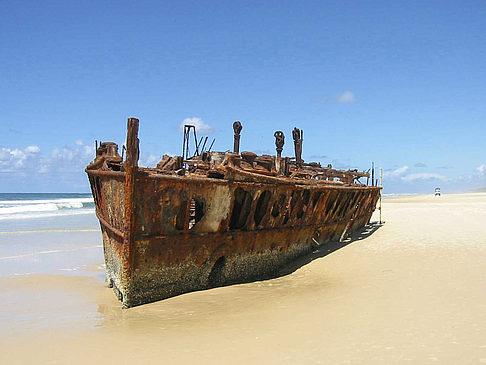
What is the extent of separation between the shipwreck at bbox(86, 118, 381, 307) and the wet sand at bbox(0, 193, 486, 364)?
1.17 ft

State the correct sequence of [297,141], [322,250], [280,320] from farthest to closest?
[297,141]
[322,250]
[280,320]

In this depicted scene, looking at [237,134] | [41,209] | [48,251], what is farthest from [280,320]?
[41,209]

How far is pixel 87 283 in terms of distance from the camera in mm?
8773

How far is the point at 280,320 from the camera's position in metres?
5.57

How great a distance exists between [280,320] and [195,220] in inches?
85.5

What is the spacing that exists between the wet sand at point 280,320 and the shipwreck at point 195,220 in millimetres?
356

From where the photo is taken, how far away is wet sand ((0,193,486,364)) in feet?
14.8

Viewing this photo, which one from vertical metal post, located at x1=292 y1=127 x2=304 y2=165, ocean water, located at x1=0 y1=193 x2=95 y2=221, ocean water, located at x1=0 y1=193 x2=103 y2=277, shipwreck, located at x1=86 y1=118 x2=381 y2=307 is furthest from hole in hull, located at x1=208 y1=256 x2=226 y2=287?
ocean water, located at x1=0 y1=193 x2=95 y2=221

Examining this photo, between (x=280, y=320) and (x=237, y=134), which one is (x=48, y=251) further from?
A: (x=280, y=320)

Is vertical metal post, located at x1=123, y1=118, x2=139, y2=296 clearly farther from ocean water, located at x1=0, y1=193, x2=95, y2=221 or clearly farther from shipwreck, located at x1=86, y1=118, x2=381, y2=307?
ocean water, located at x1=0, y1=193, x2=95, y2=221

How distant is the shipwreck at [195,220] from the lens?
19.3 ft

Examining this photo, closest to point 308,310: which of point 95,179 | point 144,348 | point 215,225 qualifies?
point 215,225

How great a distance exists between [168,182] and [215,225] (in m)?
1.22

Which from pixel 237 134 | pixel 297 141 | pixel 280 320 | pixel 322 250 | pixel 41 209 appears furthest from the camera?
pixel 41 209
